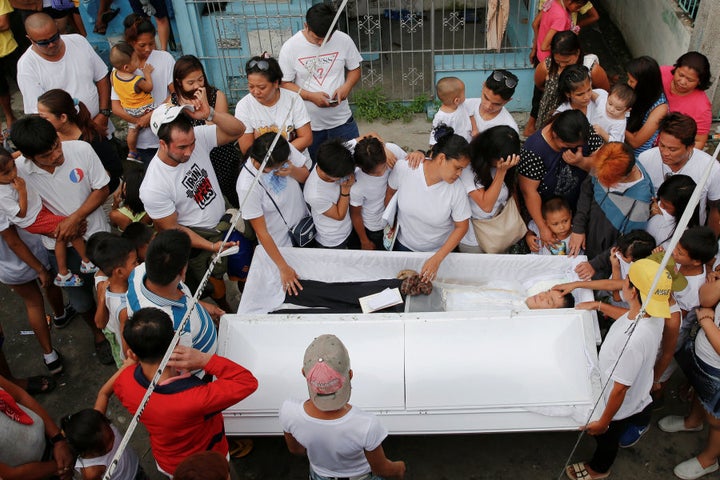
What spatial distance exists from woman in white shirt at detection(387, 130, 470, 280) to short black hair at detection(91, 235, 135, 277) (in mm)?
1621

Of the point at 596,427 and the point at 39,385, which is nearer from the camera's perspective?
the point at 596,427

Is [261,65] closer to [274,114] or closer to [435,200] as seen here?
[274,114]

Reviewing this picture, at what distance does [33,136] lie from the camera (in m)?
3.43

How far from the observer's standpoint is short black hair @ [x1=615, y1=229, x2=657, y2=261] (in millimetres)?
3234

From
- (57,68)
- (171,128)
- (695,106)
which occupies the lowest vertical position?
(695,106)

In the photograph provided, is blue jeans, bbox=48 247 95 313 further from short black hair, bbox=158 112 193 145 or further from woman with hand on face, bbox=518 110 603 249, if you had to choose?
woman with hand on face, bbox=518 110 603 249

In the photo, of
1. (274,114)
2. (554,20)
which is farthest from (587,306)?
(554,20)

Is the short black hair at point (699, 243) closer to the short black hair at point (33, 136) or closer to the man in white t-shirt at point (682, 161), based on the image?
the man in white t-shirt at point (682, 161)

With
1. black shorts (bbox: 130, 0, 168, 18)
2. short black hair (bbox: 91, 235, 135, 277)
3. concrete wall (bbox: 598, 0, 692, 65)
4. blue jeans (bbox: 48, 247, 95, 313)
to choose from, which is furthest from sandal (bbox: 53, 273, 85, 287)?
concrete wall (bbox: 598, 0, 692, 65)

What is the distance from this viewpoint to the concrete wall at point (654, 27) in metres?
6.02

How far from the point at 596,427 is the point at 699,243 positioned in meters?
1.01

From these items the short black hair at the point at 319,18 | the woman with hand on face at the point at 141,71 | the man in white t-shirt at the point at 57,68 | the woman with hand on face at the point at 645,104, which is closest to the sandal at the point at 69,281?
the woman with hand on face at the point at 141,71

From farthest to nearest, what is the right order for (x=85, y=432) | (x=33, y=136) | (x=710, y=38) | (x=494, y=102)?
(x=710, y=38) < (x=494, y=102) < (x=33, y=136) < (x=85, y=432)

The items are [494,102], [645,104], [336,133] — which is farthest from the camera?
Answer: [336,133]
